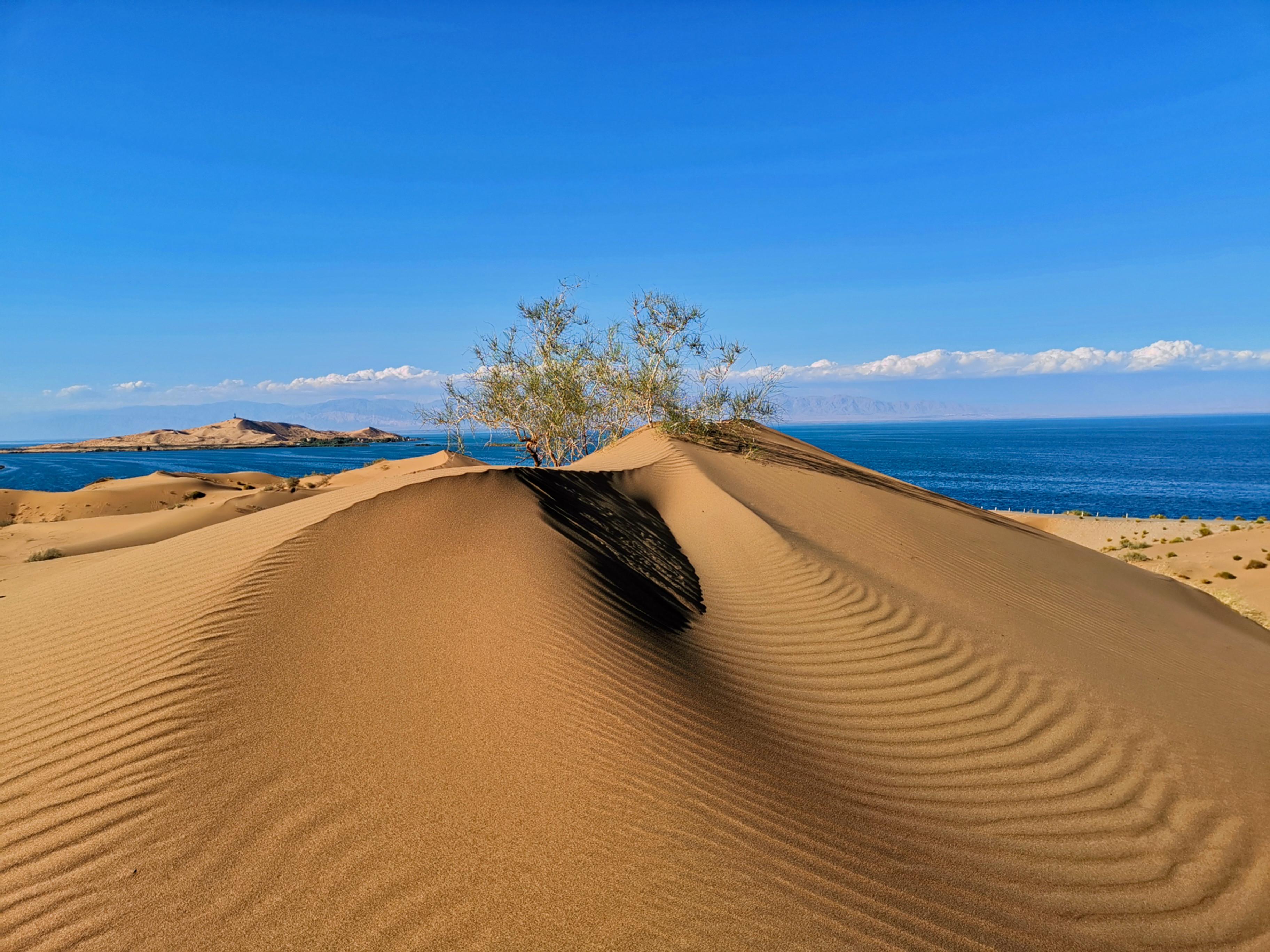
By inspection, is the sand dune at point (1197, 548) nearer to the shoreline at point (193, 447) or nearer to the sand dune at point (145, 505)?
the sand dune at point (145, 505)

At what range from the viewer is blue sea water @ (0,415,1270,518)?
4428 cm

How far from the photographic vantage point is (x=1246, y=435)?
488 ft

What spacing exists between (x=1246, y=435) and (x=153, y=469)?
657 feet

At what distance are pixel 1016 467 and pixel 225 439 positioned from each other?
132771 mm

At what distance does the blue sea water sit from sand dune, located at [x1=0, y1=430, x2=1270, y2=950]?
39.5 ft

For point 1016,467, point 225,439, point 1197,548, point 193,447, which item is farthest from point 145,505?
point 225,439

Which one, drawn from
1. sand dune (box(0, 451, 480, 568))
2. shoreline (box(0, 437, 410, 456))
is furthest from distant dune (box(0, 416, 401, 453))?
sand dune (box(0, 451, 480, 568))

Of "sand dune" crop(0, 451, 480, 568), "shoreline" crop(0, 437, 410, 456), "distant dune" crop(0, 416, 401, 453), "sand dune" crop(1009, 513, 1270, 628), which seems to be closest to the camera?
"sand dune" crop(0, 451, 480, 568)

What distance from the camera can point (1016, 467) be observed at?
74062 mm

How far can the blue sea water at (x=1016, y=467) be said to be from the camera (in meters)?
44.3

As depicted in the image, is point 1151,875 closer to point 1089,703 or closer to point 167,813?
point 1089,703

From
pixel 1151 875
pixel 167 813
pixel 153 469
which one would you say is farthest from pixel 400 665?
pixel 153 469

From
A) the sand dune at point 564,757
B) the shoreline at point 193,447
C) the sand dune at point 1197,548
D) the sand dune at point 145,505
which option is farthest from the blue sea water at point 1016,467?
the sand dune at point 564,757

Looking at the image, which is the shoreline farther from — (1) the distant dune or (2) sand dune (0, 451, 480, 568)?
(2) sand dune (0, 451, 480, 568)
